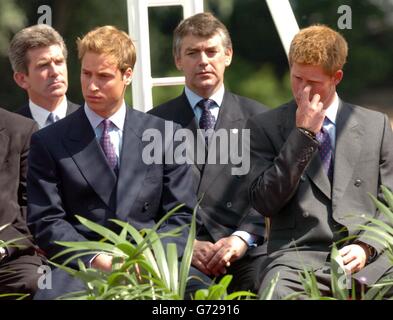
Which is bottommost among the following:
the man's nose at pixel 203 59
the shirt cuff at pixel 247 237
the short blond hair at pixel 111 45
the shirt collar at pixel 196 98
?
the shirt cuff at pixel 247 237

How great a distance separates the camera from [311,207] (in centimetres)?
631

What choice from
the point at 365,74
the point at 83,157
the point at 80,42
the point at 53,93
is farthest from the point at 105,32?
the point at 365,74

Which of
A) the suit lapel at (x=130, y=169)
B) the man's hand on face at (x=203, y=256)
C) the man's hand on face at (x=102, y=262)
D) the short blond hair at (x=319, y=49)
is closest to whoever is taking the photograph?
the man's hand on face at (x=102, y=262)

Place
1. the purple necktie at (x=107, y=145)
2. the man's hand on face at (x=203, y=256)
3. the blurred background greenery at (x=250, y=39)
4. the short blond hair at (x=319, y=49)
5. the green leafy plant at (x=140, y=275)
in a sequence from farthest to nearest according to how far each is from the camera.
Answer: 1. the blurred background greenery at (x=250, y=39)
2. the man's hand on face at (x=203, y=256)
3. the purple necktie at (x=107, y=145)
4. the short blond hair at (x=319, y=49)
5. the green leafy plant at (x=140, y=275)

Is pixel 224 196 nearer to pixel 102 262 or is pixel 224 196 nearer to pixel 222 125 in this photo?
pixel 222 125

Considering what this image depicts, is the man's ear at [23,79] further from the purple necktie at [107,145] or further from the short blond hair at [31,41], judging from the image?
the purple necktie at [107,145]

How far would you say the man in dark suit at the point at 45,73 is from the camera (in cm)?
762

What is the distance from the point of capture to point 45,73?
7.62m

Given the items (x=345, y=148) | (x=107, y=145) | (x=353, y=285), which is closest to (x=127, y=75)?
(x=107, y=145)

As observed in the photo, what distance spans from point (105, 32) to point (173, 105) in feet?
2.57

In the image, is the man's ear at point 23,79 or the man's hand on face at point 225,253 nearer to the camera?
the man's hand on face at point 225,253

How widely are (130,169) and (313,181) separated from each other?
2.97 feet

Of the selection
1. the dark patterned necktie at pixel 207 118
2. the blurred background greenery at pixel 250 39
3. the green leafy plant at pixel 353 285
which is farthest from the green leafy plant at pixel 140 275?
the blurred background greenery at pixel 250 39

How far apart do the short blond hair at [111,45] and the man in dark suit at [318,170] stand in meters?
0.73
